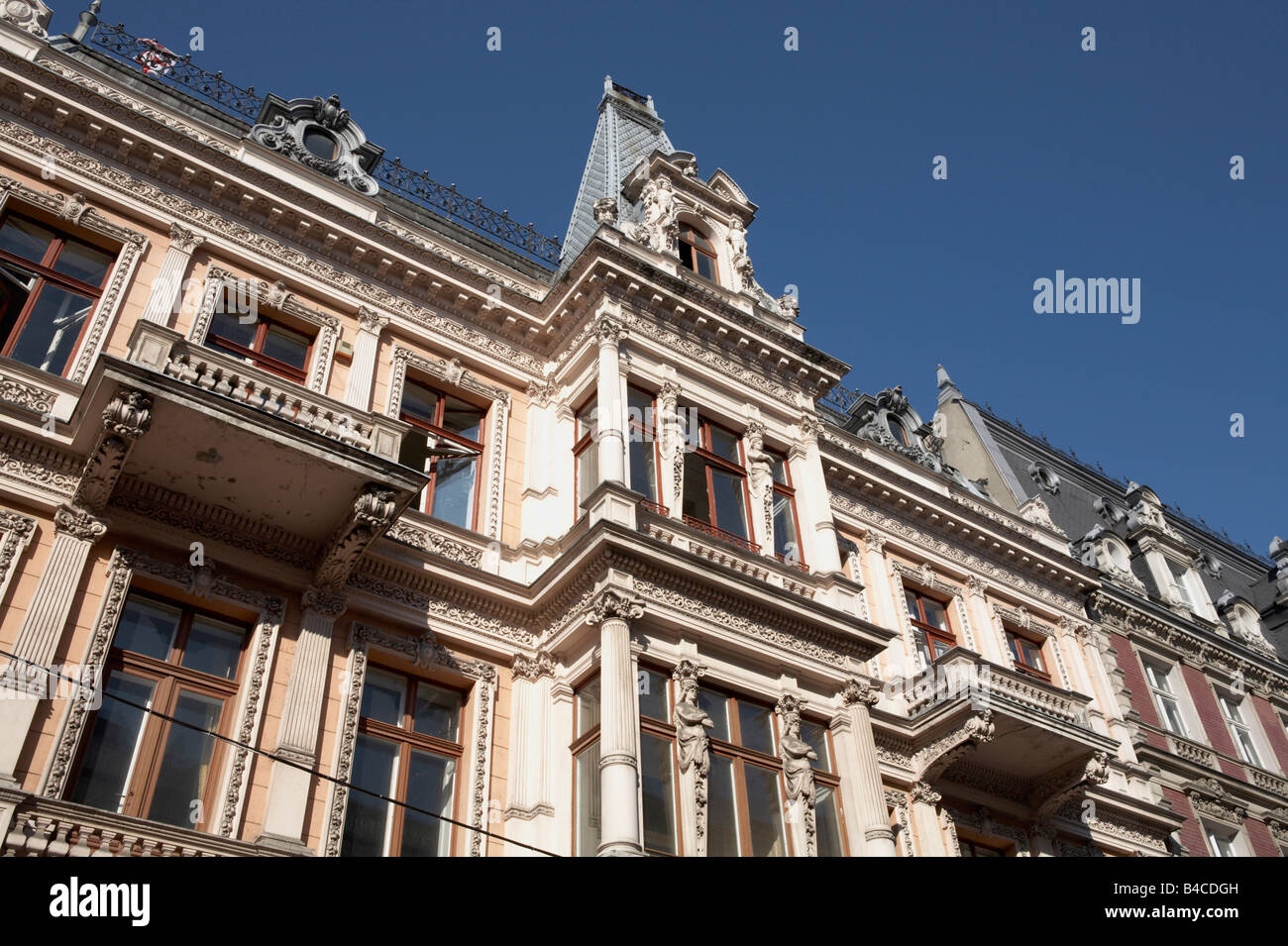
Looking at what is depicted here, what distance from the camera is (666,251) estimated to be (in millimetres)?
18500

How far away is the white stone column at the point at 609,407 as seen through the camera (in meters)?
14.8

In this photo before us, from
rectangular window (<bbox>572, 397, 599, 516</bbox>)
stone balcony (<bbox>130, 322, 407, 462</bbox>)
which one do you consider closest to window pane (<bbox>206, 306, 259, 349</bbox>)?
stone balcony (<bbox>130, 322, 407, 462</bbox>)

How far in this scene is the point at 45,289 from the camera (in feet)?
45.0

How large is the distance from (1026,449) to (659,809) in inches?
840

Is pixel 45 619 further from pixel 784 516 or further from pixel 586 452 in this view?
pixel 784 516

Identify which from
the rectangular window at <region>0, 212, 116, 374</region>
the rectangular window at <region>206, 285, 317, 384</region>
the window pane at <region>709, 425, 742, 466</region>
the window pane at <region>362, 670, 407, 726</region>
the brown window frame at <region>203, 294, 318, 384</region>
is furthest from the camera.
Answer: the window pane at <region>709, 425, 742, 466</region>

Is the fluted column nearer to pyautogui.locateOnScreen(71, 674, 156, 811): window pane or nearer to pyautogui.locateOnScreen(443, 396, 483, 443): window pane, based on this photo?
pyautogui.locateOnScreen(443, 396, 483, 443): window pane

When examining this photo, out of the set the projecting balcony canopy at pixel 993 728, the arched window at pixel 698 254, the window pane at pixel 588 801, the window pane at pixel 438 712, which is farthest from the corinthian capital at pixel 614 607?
the arched window at pixel 698 254

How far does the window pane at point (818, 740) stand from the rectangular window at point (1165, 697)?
12349mm

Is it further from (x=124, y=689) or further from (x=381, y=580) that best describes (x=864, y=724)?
(x=124, y=689)

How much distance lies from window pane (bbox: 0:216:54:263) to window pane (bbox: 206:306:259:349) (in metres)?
2.14

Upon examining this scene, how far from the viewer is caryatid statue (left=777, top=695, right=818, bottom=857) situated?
43.0ft

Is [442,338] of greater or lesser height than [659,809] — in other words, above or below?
above
